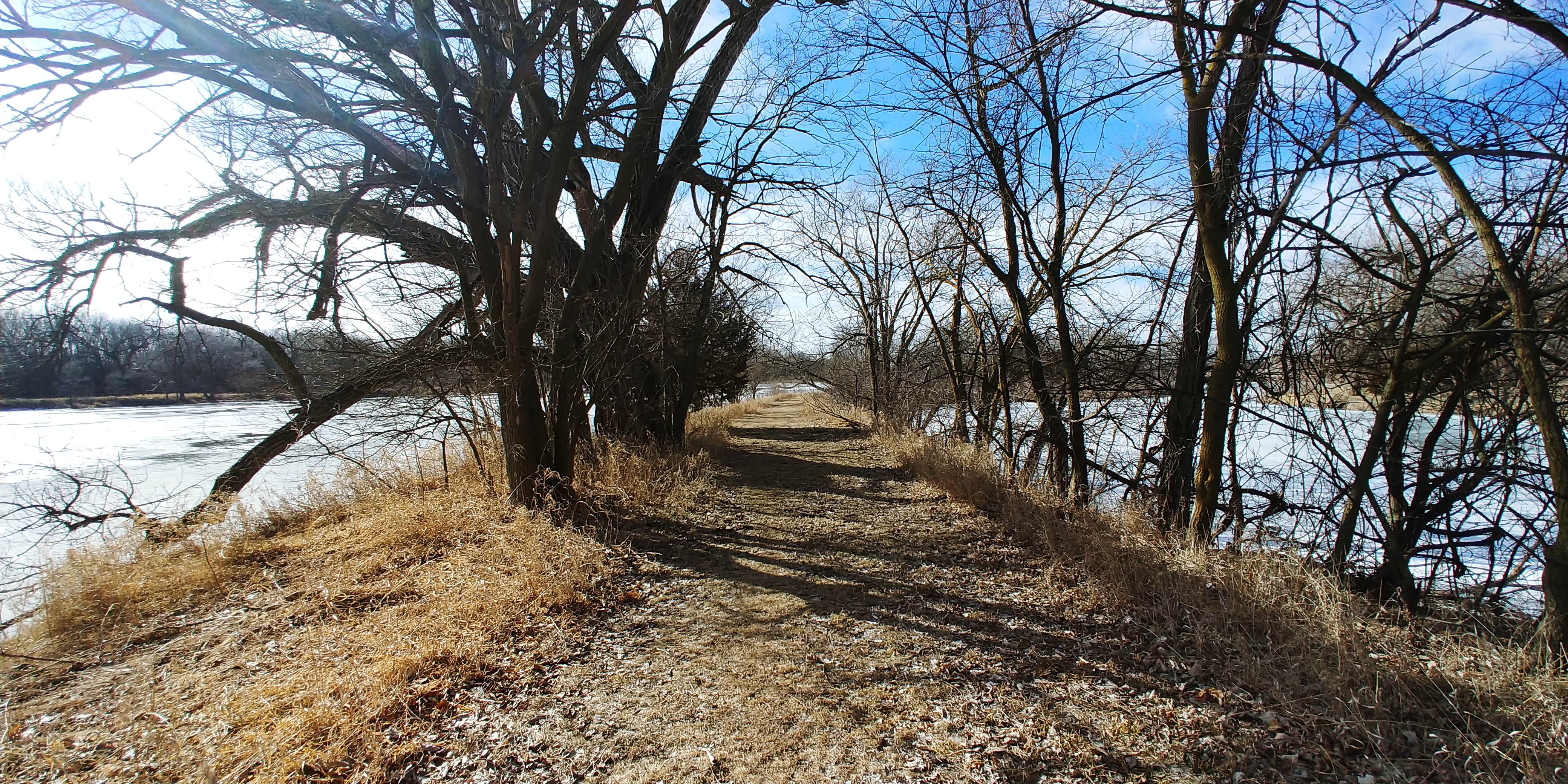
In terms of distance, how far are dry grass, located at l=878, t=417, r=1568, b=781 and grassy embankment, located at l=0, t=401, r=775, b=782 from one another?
153 inches

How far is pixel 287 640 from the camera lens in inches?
165

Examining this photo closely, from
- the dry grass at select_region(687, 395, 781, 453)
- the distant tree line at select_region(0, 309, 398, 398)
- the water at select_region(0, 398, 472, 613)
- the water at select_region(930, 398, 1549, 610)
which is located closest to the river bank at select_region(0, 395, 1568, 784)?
the water at select_region(930, 398, 1549, 610)

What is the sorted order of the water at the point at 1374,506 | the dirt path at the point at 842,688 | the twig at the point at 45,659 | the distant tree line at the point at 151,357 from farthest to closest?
1. the distant tree line at the point at 151,357
2. the water at the point at 1374,506
3. the twig at the point at 45,659
4. the dirt path at the point at 842,688

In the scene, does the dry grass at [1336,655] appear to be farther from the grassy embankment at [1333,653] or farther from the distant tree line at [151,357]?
the distant tree line at [151,357]

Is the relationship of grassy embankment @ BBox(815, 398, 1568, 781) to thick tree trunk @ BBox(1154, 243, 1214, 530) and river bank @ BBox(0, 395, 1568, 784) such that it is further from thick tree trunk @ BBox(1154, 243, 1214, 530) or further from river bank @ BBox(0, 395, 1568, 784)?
thick tree trunk @ BBox(1154, 243, 1214, 530)

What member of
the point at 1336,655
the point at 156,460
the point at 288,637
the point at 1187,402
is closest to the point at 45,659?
the point at 288,637

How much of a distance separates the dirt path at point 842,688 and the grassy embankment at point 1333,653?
374 millimetres

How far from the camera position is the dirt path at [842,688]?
280 centimetres

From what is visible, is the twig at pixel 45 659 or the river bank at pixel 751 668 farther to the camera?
the twig at pixel 45 659

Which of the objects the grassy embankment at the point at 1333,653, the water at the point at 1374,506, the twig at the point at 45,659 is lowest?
the twig at the point at 45,659

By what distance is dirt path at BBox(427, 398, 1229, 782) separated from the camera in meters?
2.80

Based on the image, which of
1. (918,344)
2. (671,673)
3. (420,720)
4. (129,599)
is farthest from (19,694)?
(918,344)

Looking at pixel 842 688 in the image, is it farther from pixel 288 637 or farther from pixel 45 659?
pixel 45 659

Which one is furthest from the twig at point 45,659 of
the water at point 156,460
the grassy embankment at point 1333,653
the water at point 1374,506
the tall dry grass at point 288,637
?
the water at point 1374,506
